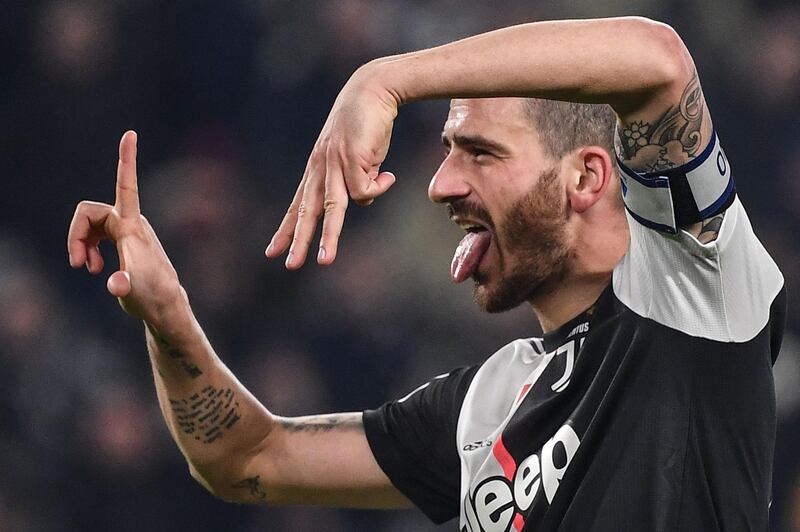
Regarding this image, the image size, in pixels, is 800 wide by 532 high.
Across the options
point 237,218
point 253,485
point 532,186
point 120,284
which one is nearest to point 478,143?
point 532,186

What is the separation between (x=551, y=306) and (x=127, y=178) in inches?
31.0

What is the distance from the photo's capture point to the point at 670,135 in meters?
1.65

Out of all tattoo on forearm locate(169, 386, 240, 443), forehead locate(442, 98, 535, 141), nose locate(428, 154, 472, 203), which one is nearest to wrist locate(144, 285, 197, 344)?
tattoo on forearm locate(169, 386, 240, 443)

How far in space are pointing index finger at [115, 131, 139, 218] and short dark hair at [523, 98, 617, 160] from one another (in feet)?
2.30

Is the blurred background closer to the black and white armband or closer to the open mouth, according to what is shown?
the open mouth

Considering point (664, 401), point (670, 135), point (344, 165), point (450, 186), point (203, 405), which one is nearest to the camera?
point (344, 165)

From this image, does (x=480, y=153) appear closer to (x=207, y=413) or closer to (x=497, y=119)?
(x=497, y=119)

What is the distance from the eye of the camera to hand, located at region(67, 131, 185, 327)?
2.07 metres

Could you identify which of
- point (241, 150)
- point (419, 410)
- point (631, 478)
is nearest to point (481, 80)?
point (631, 478)

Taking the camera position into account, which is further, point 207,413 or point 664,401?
point 207,413

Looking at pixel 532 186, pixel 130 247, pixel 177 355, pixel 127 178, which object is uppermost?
pixel 127 178

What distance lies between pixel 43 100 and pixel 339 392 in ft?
5.61

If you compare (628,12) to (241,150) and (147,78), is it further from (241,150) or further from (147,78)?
(147,78)

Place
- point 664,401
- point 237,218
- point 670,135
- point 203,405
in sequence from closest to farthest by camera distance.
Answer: point 670,135 → point 664,401 → point 203,405 → point 237,218
